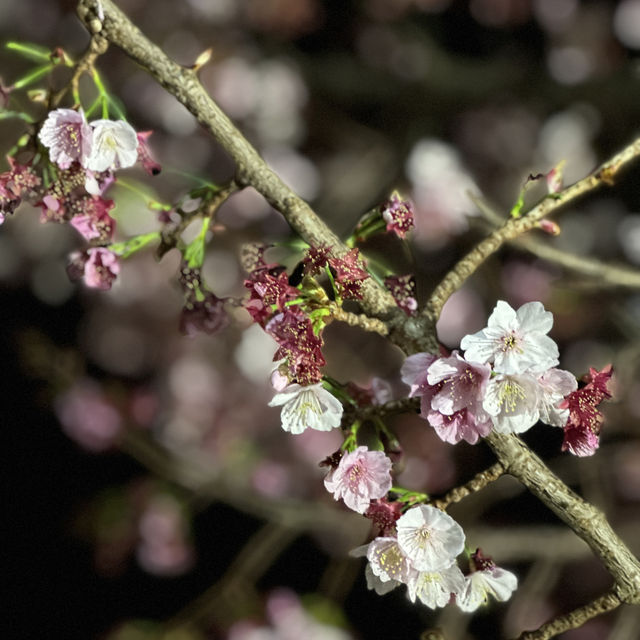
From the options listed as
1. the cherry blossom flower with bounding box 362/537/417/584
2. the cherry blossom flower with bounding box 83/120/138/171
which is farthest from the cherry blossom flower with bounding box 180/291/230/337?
the cherry blossom flower with bounding box 362/537/417/584

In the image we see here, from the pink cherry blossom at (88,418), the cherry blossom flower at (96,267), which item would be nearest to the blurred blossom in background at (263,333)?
the pink cherry blossom at (88,418)

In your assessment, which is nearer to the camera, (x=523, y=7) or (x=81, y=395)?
(x=81, y=395)

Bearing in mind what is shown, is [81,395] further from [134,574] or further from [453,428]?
[453,428]

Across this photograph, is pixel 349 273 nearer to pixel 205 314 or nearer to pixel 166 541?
pixel 205 314

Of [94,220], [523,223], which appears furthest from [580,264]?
[94,220]

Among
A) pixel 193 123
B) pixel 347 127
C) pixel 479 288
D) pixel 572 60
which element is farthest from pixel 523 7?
pixel 193 123
